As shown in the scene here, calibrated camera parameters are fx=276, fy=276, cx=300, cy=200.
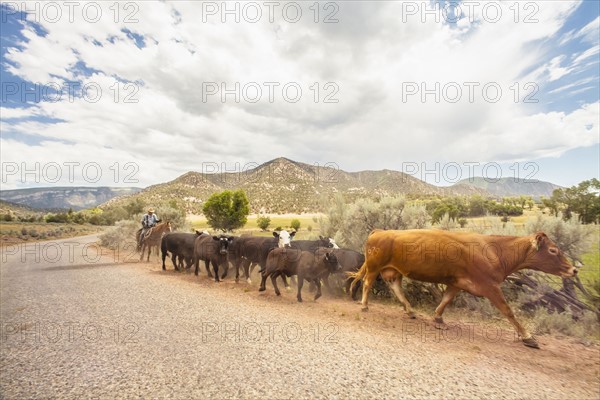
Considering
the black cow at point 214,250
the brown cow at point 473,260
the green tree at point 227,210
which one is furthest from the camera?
the green tree at point 227,210

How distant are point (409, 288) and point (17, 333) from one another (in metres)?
10.1

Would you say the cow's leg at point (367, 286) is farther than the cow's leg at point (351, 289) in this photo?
No

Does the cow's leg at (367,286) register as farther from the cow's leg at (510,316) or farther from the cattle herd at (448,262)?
the cow's leg at (510,316)

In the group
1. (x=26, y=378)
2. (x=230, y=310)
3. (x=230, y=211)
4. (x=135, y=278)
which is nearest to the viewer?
(x=26, y=378)

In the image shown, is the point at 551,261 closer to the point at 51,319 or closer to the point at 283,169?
the point at 51,319

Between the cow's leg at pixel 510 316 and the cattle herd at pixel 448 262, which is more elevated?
the cattle herd at pixel 448 262

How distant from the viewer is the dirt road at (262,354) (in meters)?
4.04

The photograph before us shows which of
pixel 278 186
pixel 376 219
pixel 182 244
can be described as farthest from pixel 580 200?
pixel 278 186

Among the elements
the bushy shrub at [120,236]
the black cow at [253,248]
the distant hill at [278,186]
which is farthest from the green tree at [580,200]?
the bushy shrub at [120,236]

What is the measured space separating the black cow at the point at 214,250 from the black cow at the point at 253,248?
0.45 metres

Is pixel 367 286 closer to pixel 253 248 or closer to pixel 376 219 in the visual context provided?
pixel 376 219

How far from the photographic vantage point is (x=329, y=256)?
29.3 feet

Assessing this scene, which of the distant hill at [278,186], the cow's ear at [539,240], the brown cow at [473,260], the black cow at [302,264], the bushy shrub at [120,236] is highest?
the distant hill at [278,186]

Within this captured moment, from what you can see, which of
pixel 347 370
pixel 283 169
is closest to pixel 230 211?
pixel 347 370
